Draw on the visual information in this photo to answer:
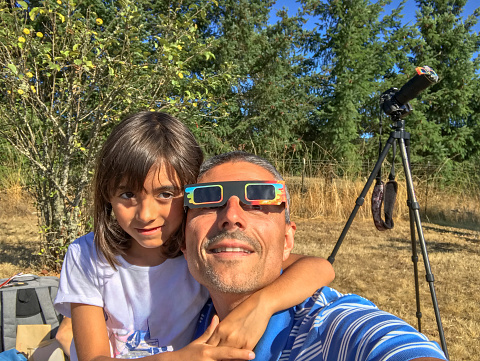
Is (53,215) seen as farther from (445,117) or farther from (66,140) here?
(445,117)

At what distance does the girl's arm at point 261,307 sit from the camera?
1153 millimetres

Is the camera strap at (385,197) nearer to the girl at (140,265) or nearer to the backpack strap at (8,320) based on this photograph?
the girl at (140,265)

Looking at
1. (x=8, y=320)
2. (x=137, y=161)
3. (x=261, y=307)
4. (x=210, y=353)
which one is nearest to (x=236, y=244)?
(x=261, y=307)

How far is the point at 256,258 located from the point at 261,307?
0.56 ft

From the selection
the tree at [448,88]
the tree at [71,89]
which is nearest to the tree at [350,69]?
the tree at [448,88]

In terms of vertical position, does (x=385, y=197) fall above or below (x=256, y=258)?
above

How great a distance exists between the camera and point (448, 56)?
1803 cm

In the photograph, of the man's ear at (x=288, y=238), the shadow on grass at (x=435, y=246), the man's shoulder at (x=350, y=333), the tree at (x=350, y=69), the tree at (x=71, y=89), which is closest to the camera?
the man's shoulder at (x=350, y=333)

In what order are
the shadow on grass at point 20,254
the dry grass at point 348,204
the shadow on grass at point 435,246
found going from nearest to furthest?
the shadow on grass at point 20,254 → the shadow on grass at point 435,246 → the dry grass at point 348,204

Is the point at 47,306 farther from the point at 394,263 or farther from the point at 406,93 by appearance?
the point at 394,263

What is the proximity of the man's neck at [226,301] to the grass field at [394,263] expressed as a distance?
2.97 meters

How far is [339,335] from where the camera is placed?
101 centimetres

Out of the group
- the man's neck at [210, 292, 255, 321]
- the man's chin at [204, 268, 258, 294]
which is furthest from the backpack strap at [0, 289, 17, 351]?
the man's chin at [204, 268, 258, 294]

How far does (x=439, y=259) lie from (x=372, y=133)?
1182cm
